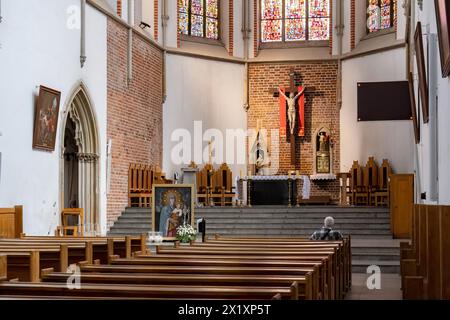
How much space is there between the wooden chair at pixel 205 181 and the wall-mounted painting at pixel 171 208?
7120 millimetres

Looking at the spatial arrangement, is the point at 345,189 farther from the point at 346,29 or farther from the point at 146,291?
the point at 146,291

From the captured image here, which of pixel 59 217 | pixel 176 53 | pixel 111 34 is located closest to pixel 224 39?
pixel 176 53

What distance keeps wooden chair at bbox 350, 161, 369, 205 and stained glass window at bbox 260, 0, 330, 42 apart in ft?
16.0

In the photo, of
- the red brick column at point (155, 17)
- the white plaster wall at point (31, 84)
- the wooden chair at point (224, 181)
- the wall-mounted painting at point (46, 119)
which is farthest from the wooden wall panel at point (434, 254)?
the red brick column at point (155, 17)

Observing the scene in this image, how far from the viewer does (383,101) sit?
16531mm

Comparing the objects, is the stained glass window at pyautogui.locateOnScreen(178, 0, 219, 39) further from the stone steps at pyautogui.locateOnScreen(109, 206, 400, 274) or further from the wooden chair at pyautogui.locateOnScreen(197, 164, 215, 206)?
the stone steps at pyautogui.locateOnScreen(109, 206, 400, 274)

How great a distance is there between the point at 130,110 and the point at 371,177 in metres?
6.96

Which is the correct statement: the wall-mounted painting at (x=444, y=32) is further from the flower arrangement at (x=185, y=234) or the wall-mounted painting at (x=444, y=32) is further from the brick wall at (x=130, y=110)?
the brick wall at (x=130, y=110)

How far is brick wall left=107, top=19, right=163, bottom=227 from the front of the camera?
19172mm

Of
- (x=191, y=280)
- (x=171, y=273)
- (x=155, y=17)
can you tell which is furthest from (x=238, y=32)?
(x=191, y=280)

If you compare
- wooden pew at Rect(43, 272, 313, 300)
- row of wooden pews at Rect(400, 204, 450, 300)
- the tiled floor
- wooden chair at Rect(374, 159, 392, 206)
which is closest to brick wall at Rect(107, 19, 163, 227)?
wooden chair at Rect(374, 159, 392, 206)

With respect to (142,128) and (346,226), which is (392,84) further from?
(142,128)

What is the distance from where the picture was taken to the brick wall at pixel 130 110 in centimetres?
1917

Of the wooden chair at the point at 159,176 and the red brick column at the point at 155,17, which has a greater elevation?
the red brick column at the point at 155,17
